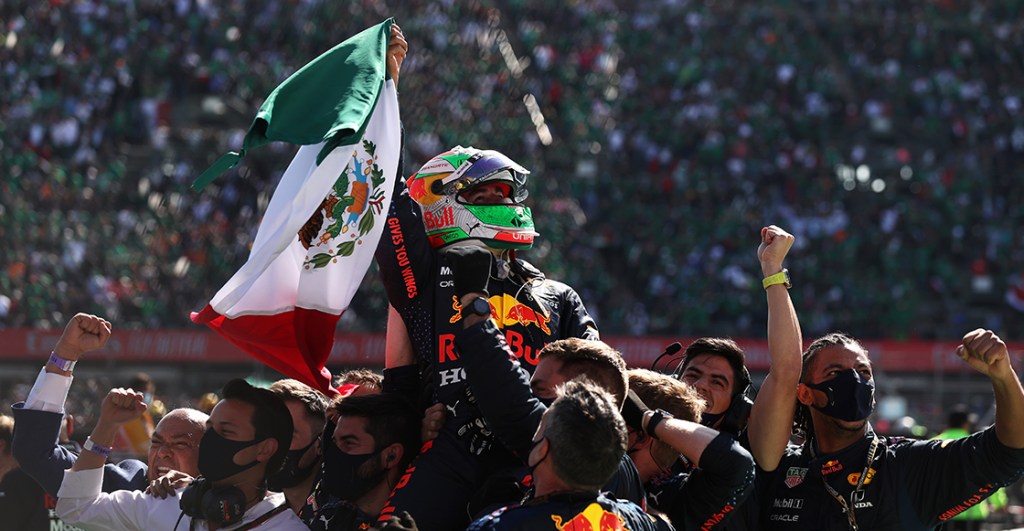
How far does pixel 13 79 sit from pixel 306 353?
76.5 feet

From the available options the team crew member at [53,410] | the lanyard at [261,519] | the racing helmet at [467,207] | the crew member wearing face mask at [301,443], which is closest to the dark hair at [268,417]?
the lanyard at [261,519]

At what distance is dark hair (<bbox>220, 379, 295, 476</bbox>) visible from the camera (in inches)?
221

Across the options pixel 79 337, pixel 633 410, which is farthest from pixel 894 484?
pixel 79 337

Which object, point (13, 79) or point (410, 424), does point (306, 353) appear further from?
point (13, 79)

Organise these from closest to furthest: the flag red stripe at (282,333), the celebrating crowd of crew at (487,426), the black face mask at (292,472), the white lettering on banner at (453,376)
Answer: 1. the celebrating crowd of crew at (487,426)
2. the white lettering on banner at (453,376)
3. the flag red stripe at (282,333)
4. the black face mask at (292,472)

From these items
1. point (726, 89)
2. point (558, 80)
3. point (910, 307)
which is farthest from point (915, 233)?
point (558, 80)

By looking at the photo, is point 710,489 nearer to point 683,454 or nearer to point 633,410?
point 683,454

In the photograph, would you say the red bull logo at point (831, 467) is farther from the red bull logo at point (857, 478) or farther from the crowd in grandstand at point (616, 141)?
the crowd in grandstand at point (616, 141)

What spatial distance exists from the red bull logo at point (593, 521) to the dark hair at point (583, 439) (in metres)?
0.07

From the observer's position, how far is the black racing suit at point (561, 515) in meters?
4.23

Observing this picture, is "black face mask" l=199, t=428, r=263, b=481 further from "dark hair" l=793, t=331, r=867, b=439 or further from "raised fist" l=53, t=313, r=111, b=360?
"dark hair" l=793, t=331, r=867, b=439

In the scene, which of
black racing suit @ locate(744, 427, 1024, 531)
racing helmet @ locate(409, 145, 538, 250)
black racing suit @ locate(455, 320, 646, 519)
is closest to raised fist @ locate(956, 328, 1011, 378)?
black racing suit @ locate(744, 427, 1024, 531)

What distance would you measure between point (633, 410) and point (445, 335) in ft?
2.40

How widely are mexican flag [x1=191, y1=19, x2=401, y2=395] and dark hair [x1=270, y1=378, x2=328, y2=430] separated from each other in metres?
0.19
